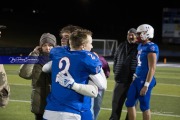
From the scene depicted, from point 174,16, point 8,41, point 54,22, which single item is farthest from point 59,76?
point 54,22

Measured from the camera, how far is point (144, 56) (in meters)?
5.75

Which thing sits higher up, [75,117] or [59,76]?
[59,76]

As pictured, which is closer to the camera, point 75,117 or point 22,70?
point 75,117

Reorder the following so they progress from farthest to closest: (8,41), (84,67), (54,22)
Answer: (54,22) < (8,41) < (84,67)

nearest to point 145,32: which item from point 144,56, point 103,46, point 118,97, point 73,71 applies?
point 144,56

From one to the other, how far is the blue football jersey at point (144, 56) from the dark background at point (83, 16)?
33.2 m

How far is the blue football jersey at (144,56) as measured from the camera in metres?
5.67

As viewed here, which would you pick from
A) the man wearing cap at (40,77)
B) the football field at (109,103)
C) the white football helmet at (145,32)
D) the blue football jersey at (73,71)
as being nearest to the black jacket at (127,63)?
the white football helmet at (145,32)

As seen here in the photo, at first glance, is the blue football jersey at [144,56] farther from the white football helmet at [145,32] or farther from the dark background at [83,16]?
the dark background at [83,16]

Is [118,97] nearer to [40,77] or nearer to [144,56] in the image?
[144,56]

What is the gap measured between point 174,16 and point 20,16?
22385mm

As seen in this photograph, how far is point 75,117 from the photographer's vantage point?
3.33 m

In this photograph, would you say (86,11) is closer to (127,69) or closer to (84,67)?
(127,69)

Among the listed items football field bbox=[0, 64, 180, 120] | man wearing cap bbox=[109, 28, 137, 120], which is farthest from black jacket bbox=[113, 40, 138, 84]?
football field bbox=[0, 64, 180, 120]
